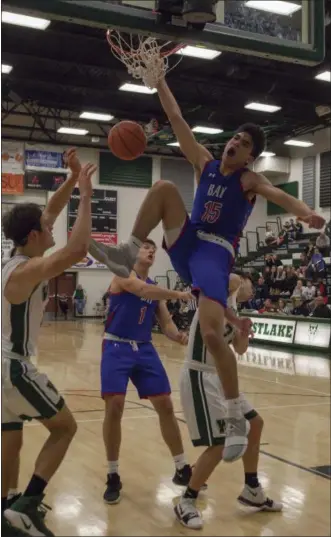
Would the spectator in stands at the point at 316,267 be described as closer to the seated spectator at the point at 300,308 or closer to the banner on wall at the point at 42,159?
the seated spectator at the point at 300,308

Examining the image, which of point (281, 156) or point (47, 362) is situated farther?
point (281, 156)

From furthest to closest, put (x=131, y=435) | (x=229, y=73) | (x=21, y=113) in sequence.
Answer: (x=21, y=113) < (x=229, y=73) < (x=131, y=435)

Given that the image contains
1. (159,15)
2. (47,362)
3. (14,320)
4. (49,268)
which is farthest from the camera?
(47,362)

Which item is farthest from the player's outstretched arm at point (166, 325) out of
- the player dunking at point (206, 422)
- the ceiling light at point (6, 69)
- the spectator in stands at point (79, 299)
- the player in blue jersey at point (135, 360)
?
the spectator in stands at point (79, 299)

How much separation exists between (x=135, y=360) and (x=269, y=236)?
12.8 metres

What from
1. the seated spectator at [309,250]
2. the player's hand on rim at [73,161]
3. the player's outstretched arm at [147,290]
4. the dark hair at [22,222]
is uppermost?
the player's hand on rim at [73,161]

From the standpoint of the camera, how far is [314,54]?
11.1ft

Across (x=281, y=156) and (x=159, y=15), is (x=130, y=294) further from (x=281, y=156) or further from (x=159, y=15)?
(x=281, y=156)

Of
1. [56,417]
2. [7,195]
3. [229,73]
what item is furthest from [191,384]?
[7,195]

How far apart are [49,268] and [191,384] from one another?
1.08 meters

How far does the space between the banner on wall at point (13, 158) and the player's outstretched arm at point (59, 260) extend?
543 inches

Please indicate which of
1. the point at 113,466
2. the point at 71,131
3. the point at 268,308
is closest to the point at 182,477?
the point at 113,466

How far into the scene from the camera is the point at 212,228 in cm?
318

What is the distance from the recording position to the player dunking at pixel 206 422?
3.13m
